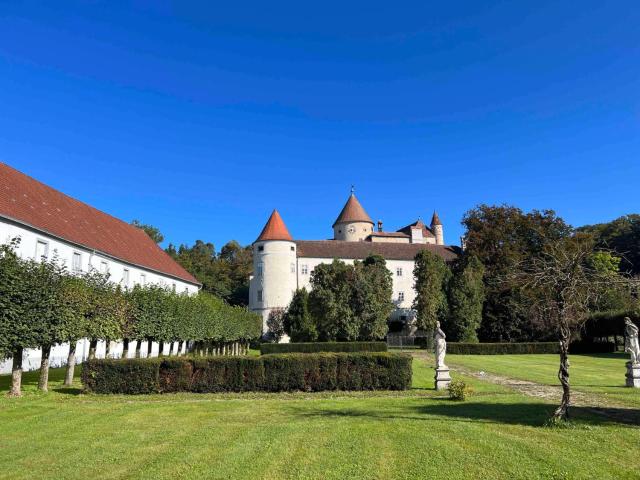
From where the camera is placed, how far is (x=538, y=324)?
40.0 metres

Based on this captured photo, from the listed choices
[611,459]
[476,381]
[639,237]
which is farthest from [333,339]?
[639,237]

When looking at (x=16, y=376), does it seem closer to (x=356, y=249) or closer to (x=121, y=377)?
(x=121, y=377)

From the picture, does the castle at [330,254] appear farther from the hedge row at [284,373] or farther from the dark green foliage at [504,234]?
the hedge row at [284,373]

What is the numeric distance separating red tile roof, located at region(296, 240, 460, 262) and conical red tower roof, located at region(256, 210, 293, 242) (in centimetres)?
471

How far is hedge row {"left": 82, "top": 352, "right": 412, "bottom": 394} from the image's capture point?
1503cm

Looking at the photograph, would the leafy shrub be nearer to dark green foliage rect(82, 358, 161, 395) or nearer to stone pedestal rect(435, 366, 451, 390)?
stone pedestal rect(435, 366, 451, 390)

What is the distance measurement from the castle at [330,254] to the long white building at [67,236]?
1631 centimetres

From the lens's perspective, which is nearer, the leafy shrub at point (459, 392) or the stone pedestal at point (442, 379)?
the leafy shrub at point (459, 392)

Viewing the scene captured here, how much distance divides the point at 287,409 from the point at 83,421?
4818 mm

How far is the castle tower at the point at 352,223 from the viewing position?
2817 inches

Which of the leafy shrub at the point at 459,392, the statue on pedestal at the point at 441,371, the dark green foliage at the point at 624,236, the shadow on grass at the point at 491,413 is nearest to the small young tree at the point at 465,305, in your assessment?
the dark green foliage at the point at 624,236

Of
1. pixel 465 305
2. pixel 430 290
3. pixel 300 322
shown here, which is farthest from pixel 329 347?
pixel 430 290

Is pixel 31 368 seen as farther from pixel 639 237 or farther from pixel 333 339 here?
pixel 639 237

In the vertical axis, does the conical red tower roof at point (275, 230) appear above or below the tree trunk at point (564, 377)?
above
